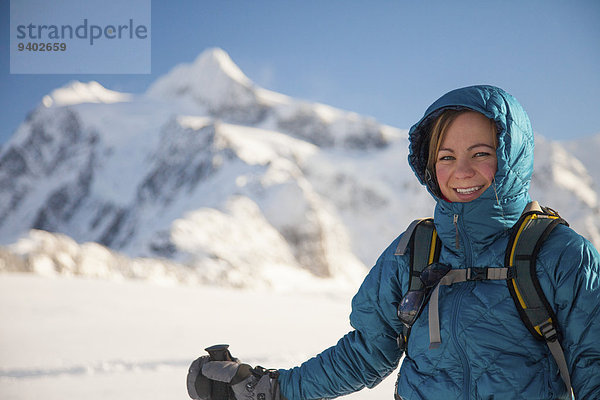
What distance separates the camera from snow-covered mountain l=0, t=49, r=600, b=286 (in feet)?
83.3

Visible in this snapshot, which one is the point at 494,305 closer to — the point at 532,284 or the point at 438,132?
the point at 532,284

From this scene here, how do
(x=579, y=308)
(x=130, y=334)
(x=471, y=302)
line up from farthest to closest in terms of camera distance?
1. (x=130, y=334)
2. (x=471, y=302)
3. (x=579, y=308)

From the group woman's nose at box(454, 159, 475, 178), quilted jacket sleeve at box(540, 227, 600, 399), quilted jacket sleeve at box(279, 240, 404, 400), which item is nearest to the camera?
quilted jacket sleeve at box(540, 227, 600, 399)

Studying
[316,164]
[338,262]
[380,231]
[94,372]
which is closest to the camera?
[94,372]

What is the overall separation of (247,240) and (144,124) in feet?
122

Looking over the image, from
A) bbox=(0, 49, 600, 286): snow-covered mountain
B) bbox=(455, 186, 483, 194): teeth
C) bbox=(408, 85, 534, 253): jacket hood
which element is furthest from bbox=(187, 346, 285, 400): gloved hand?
bbox=(0, 49, 600, 286): snow-covered mountain

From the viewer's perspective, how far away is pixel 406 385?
1.48 metres

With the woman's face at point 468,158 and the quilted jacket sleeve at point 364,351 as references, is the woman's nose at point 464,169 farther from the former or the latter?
the quilted jacket sleeve at point 364,351

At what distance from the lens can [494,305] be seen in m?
1.34

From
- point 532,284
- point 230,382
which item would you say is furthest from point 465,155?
point 230,382

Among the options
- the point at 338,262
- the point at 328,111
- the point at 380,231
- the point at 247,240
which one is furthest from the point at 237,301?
the point at 328,111

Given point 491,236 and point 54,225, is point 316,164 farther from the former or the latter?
point 491,236

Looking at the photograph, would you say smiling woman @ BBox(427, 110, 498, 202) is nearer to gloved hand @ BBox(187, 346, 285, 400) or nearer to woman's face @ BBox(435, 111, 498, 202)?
woman's face @ BBox(435, 111, 498, 202)

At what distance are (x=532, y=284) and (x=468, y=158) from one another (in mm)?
401
